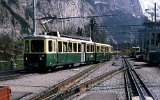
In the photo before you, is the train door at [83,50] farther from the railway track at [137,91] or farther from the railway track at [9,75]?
the railway track at [137,91]

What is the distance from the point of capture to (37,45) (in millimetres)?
32188

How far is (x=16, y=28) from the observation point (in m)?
133

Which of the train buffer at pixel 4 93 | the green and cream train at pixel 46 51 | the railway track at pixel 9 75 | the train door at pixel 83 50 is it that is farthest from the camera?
the train door at pixel 83 50

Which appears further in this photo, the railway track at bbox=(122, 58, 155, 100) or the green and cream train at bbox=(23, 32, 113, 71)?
the green and cream train at bbox=(23, 32, 113, 71)

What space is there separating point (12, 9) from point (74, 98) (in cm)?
13059

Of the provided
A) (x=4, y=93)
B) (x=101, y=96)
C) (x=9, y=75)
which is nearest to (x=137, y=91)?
(x=101, y=96)

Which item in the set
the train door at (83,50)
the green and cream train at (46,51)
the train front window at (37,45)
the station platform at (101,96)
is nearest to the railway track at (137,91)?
the station platform at (101,96)

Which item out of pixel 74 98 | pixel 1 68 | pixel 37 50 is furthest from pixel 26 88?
pixel 1 68

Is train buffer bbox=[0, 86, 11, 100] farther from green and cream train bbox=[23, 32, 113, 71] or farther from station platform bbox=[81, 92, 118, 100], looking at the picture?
green and cream train bbox=[23, 32, 113, 71]

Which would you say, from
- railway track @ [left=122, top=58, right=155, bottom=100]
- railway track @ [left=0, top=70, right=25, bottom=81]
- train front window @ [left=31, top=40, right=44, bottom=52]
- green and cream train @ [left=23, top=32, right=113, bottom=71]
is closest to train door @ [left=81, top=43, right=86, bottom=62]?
green and cream train @ [left=23, top=32, right=113, bottom=71]

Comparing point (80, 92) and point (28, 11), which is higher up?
point (28, 11)

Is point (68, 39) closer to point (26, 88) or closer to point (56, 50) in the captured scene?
point (56, 50)

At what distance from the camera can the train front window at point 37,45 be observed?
31.8m

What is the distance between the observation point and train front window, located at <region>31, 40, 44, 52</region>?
31827 millimetres
